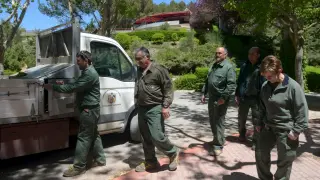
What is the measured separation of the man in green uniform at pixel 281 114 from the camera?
10.7ft

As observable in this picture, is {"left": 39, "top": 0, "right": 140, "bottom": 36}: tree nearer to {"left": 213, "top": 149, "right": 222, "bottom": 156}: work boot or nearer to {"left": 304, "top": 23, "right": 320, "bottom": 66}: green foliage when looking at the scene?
{"left": 213, "top": 149, "right": 222, "bottom": 156}: work boot

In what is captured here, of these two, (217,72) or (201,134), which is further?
(201,134)

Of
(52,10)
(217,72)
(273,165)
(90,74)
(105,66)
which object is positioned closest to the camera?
(90,74)

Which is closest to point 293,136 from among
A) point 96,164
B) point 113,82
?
point 96,164

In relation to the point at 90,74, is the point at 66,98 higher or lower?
lower

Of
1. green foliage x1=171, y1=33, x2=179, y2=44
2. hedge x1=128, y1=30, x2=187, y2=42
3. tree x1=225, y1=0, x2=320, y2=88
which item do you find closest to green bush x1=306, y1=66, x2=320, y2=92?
tree x1=225, y1=0, x2=320, y2=88

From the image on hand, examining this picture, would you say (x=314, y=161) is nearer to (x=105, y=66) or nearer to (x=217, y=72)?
(x=217, y=72)

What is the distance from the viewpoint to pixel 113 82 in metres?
5.45

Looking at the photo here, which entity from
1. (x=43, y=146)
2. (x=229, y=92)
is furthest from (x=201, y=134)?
(x=43, y=146)

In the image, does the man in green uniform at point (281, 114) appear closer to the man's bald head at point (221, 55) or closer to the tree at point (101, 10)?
the man's bald head at point (221, 55)

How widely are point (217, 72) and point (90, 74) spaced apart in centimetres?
211

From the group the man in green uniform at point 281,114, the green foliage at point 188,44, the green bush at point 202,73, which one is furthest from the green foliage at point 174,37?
the man in green uniform at point 281,114

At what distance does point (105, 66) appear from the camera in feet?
17.9

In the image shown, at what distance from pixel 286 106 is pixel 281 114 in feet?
0.36
